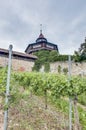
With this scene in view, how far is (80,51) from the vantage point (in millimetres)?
26906

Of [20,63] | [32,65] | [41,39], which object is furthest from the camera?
[41,39]

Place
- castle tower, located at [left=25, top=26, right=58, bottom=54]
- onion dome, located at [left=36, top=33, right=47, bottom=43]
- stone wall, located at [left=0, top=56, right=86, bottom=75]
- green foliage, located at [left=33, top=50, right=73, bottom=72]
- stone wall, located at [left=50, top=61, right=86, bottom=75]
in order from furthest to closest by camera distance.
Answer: onion dome, located at [left=36, top=33, right=47, bottom=43] < castle tower, located at [left=25, top=26, right=58, bottom=54] < green foliage, located at [left=33, top=50, right=73, bottom=72] < stone wall, located at [left=0, top=56, right=86, bottom=75] < stone wall, located at [left=50, top=61, right=86, bottom=75]

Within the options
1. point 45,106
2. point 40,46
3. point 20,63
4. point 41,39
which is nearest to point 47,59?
point 20,63

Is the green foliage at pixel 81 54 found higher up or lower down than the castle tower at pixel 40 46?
lower down

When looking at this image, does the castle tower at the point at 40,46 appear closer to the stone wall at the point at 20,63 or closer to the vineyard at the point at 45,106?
the stone wall at the point at 20,63

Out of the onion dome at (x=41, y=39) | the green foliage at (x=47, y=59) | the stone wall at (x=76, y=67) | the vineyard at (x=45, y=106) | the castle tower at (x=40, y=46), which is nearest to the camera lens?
the vineyard at (x=45, y=106)

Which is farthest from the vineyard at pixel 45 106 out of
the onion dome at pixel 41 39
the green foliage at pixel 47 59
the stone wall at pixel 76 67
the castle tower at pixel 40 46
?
the onion dome at pixel 41 39

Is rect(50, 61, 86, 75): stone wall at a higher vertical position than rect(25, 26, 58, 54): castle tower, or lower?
lower

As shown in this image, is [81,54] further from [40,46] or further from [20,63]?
[40,46]

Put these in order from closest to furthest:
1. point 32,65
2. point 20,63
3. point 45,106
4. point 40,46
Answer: point 45,106, point 20,63, point 32,65, point 40,46

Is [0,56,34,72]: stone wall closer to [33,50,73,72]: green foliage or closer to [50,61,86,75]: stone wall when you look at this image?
[33,50,73,72]: green foliage

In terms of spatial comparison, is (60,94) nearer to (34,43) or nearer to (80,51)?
(80,51)

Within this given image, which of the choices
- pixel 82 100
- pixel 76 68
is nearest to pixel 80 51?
pixel 76 68

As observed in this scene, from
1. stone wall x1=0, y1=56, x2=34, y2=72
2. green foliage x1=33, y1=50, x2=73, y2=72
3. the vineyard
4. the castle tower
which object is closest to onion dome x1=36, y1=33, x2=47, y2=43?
the castle tower
